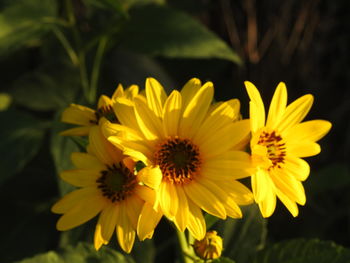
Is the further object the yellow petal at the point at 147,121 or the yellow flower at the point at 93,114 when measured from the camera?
the yellow flower at the point at 93,114

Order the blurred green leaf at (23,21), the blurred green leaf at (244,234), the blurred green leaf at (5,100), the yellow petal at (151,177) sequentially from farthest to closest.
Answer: the blurred green leaf at (5,100), the blurred green leaf at (23,21), the blurred green leaf at (244,234), the yellow petal at (151,177)

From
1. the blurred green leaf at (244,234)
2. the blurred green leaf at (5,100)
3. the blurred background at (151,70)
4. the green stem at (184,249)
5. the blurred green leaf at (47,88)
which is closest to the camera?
the green stem at (184,249)

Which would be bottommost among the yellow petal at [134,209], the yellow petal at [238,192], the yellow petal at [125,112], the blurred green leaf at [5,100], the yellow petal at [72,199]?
the blurred green leaf at [5,100]

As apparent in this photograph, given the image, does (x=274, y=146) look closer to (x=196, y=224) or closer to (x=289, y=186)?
(x=289, y=186)

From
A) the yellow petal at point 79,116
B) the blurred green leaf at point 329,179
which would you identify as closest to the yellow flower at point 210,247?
the yellow petal at point 79,116

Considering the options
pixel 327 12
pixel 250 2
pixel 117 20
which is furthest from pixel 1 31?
pixel 327 12

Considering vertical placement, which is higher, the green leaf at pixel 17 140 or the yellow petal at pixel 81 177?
the yellow petal at pixel 81 177

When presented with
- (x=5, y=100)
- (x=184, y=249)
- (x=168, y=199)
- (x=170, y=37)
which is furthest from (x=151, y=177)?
(x=5, y=100)

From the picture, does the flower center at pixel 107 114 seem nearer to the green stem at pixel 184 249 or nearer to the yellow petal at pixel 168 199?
the yellow petal at pixel 168 199
